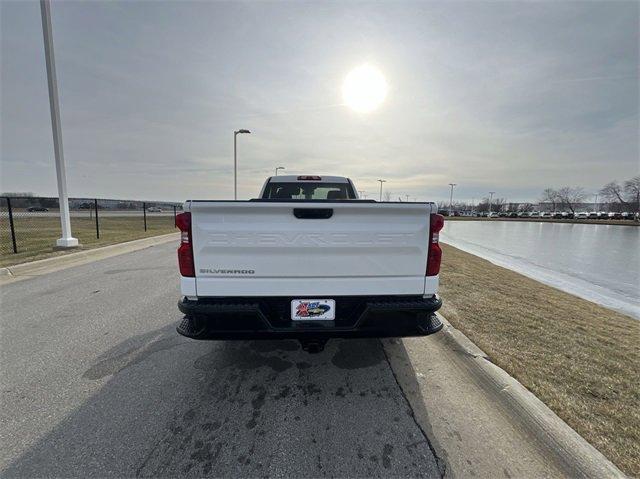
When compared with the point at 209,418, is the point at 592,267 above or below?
below

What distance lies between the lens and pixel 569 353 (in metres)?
3.51

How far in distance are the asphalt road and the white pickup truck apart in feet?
1.94

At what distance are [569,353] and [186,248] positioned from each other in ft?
14.2

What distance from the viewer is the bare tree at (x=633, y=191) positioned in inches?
3189

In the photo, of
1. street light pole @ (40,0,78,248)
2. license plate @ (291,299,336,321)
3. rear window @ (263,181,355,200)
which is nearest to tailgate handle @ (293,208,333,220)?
license plate @ (291,299,336,321)

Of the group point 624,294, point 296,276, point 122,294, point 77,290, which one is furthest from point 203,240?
point 624,294

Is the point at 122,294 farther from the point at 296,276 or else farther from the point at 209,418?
the point at 296,276

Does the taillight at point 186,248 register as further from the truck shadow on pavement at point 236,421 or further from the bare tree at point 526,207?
the bare tree at point 526,207

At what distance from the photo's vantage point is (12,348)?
3518mm

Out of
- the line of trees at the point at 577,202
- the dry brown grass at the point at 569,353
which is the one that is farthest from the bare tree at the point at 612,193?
the dry brown grass at the point at 569,353

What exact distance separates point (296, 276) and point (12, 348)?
3.68 m

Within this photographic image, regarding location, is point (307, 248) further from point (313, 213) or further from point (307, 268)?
point (313, 213)

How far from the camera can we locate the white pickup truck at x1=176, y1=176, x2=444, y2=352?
95.1 inches

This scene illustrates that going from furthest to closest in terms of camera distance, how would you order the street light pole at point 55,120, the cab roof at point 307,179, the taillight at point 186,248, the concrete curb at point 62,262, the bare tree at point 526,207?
1. the bare tree at point 526,207
2. the street light pole at point 55,120
3. the concrete curb at point 62,262
4. the cab roof at point 307,179
5. the taillight at point 186,248
